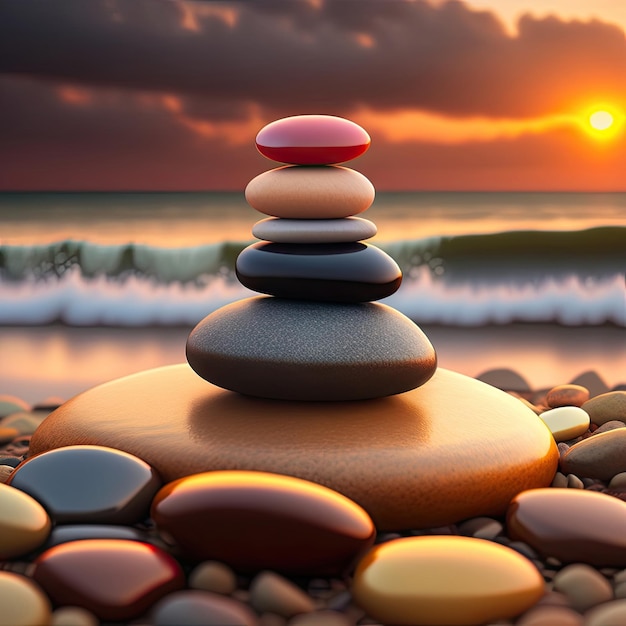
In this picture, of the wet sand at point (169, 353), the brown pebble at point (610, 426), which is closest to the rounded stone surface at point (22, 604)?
the brown pebble at point (610, 426)

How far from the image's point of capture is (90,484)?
3.78 metres

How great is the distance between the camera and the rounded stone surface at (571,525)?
358 cm

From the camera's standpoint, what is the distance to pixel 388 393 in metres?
4.43

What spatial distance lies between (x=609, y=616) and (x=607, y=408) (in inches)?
124

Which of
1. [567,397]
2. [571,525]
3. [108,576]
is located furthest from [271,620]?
[567,397]

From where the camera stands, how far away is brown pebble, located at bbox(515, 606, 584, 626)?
3004mm

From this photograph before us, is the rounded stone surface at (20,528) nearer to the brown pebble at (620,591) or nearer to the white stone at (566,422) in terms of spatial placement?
the brown pebble at (620,591)

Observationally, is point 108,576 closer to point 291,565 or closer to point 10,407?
point 291,565

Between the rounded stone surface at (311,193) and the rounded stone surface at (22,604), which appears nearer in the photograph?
the rounded stone surface at (22,604)

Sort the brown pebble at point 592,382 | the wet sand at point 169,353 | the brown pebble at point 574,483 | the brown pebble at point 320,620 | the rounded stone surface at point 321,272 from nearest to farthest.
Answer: the brown pebble at point 320,620, the rounded stone surface at point 321,272, the brown pebble at point 574,483, the wet sand at point 169,353, the brown pebble at point 592,382

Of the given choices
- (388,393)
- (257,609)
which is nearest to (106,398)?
(388,393)

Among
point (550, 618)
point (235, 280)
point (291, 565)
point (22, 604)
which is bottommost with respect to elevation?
point (550, 618)

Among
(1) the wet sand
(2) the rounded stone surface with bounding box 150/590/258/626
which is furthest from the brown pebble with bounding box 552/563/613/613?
(1) the wet sand

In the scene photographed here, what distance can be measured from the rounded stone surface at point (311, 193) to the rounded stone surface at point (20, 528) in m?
2.09
